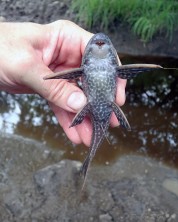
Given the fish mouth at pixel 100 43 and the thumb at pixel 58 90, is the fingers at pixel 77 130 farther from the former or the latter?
the fish mouth at pixel 100 43

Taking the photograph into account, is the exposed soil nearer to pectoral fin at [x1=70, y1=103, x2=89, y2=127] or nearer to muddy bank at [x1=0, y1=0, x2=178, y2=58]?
pectoral fin at [x1=70, y1=103, x2=89, y2=127]

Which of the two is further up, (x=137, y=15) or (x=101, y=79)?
(x=101, y=79)

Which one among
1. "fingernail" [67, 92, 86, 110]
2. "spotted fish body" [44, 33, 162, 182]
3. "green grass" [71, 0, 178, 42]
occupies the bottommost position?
"green grass" [71, 0, 178, 42]

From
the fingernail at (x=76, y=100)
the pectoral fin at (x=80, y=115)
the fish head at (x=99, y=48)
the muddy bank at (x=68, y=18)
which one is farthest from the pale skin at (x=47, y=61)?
the muddy bank at (x=68, y=18)

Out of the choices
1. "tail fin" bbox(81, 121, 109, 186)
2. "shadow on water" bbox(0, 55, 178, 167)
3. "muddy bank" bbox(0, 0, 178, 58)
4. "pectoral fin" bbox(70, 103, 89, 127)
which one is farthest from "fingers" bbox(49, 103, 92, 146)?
"muddy bank" bbox(0, 0, 178, 58)

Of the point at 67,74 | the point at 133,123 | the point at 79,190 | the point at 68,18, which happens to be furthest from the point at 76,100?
the point at 68,18

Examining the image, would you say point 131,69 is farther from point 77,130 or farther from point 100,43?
point 77,130
